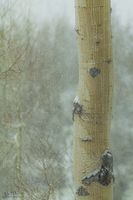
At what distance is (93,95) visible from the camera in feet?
2.49

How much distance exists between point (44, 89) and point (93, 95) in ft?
29.0

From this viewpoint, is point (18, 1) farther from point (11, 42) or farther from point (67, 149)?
point (67, 149)

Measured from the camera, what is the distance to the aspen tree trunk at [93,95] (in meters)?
0.74

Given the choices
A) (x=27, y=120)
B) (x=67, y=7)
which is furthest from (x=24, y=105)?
(x=67, y=7)

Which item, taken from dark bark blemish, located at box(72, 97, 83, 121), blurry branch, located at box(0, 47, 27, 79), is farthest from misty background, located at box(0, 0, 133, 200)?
dark bark blemish, located at box(72, 97, 83, 121)

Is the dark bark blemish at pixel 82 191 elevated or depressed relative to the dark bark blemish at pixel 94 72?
depressed

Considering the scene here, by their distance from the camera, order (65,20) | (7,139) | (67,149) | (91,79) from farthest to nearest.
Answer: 1. (65,20)
2. (7,139)
3. (67,149)
4. (91,79)

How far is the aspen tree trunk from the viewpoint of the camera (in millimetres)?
744

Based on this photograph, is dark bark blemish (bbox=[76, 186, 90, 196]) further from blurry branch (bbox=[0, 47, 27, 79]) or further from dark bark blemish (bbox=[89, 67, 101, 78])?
blurry branch (bbox=[0, 47, 27, 79])

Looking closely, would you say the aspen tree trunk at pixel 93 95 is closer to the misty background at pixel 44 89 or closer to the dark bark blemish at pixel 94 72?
the dark bark blemish at pixel 94 72

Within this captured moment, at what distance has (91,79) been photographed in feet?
2.48

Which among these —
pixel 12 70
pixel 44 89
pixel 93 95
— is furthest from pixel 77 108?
pixel 44 89

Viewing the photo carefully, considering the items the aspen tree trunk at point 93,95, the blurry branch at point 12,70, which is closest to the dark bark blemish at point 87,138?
the aspen tree trunk at point 93,95

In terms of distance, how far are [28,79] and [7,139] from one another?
130 cm
